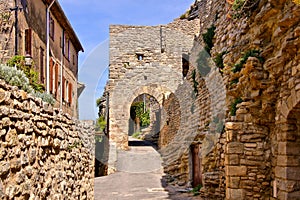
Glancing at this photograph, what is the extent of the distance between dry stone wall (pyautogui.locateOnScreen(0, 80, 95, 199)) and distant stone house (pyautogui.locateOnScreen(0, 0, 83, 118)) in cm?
510

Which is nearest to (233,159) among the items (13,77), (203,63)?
(13,77)

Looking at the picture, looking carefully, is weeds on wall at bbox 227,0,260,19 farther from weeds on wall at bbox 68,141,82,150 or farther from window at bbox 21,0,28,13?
window at bbox 21,0,28,13

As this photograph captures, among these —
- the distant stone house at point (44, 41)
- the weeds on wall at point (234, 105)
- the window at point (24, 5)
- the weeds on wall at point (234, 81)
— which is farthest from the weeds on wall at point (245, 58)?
the window at point (24, 5)

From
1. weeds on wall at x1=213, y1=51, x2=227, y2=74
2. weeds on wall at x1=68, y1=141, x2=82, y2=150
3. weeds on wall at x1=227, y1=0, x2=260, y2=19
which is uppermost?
weeds on wall at x1=227, y1=0, x2=260, y2=19

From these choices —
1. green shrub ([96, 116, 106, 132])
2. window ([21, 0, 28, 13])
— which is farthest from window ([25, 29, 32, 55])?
green shrub ([96, 116, 106, 132])

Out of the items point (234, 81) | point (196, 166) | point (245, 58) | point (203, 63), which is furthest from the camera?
point (196, 166)

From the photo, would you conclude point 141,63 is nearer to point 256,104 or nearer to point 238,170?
point 256,104

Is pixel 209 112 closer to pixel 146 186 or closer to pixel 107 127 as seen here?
pixel 146 186

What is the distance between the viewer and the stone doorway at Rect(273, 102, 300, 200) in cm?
612

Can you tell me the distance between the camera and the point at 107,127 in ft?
74.7

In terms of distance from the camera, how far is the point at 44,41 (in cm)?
1382

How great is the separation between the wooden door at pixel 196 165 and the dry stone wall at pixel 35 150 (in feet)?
22.9

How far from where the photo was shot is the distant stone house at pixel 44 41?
1064 centimetres

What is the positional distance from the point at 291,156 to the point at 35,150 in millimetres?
4200
